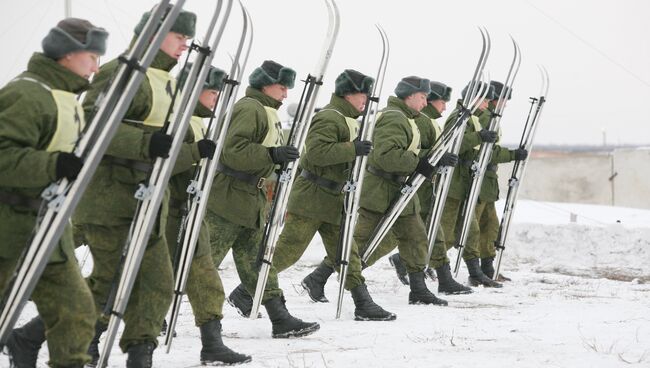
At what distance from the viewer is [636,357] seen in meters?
4.95

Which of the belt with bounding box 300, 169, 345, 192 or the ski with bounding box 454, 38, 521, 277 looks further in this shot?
the ski with bounding box 454, 38, 521, 277

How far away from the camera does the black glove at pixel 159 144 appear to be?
4211 mm

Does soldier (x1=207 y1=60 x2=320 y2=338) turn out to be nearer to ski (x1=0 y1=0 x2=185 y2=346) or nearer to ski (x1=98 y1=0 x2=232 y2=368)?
ski (x1=98 y1=0 x2=232 y2=368)

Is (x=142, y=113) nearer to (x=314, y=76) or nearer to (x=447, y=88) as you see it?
(x=314, y=76)

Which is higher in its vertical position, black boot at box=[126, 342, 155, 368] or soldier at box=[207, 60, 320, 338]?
soldier at box=[207, 60, 320, 338]

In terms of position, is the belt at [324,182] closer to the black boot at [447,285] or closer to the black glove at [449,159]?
the black glove at [449,159]

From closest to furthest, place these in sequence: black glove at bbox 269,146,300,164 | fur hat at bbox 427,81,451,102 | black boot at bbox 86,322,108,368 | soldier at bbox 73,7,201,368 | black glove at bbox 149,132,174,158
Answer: black glove at bbox 149,132,174,158 < soldier at bbox 73,7,201,368 < black boot at bbox 86,322,108,368 < black glove at bbox 269,146,300,164 < fur hat at bbox 427,81,451,102

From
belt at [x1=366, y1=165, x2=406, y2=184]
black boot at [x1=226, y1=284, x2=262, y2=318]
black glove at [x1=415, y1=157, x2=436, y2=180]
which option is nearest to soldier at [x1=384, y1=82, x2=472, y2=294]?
black glove at [x1=415, y1=157, x2=436, y2=180]

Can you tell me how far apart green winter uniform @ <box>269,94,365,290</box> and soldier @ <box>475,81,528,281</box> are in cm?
297

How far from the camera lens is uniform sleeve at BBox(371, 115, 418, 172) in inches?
292

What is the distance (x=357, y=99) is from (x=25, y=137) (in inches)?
145

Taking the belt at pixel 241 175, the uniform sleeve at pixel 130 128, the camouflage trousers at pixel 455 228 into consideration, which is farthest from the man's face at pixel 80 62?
the camouflage trousers at pixel 455 228

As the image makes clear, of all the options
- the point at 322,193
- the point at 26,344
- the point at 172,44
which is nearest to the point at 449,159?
the point at 322,193

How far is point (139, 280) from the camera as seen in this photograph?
4484mm
